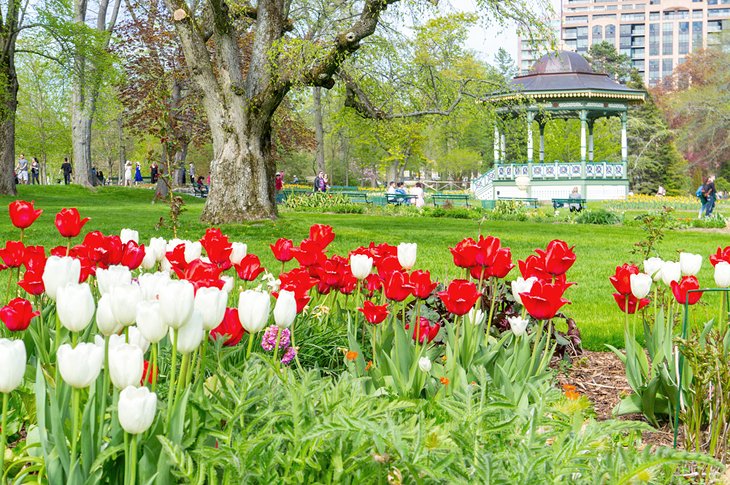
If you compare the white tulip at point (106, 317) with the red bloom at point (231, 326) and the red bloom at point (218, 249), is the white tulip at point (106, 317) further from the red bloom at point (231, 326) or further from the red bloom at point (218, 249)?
the red bloom at point (218, 249)

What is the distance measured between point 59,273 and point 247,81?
518 inches

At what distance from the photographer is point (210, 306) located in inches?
78.4

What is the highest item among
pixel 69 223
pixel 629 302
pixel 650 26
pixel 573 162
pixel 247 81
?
pixel 650 26

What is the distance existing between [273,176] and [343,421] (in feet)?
44.8

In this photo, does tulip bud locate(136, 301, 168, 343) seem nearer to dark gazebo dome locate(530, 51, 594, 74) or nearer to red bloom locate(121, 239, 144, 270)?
red bloom locate(121, 239, 144, 270)

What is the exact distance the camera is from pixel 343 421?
6.31 feet

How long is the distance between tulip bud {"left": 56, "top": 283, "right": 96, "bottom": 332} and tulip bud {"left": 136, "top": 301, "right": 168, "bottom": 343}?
6.7 inches

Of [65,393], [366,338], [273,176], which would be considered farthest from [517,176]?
[65,393]

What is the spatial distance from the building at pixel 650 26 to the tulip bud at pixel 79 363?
152 meters

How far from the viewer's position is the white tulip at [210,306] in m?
1.99

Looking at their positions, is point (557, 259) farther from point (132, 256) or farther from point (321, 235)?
point (132, 256)

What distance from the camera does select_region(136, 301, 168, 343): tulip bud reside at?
1846mm

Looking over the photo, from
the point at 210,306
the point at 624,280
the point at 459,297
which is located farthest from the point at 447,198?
the point at 210,306

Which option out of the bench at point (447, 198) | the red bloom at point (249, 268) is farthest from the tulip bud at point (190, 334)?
the bench at point (447, 198)
